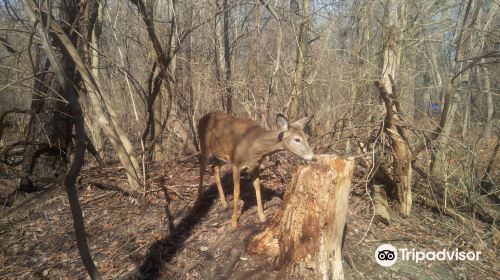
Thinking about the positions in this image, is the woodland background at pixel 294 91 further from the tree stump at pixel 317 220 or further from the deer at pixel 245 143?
the tree stump at pixel 317 220

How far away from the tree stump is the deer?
63cm

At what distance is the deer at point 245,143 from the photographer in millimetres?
5203

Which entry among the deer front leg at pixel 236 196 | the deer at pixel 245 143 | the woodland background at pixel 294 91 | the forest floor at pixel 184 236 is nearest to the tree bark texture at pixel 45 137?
the woodland background at pixel 294 91

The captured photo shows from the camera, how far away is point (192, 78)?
8984 millimetres

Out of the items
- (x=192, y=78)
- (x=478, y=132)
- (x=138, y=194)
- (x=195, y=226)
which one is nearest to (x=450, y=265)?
(x=195, y=226)

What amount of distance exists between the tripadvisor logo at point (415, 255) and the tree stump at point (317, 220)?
40.5 inches

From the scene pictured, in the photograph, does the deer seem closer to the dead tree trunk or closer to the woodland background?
the woodland background

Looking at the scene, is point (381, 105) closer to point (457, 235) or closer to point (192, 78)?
point (457, 235)

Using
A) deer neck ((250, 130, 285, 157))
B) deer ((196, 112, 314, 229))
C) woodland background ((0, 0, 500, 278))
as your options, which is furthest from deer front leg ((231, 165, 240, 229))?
woodland background ((0, 0, 500, 278))

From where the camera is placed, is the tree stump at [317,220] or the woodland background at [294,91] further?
the woodland background at [294,91]

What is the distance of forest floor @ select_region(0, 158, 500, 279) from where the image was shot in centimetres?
474

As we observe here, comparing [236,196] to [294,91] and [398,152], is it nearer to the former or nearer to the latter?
[398,152]

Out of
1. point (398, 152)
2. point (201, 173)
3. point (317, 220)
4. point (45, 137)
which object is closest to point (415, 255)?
point (398, 152)

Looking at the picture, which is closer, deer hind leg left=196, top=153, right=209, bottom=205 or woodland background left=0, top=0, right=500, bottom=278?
woodland background left=0, top=0, right=500, bottom=278
